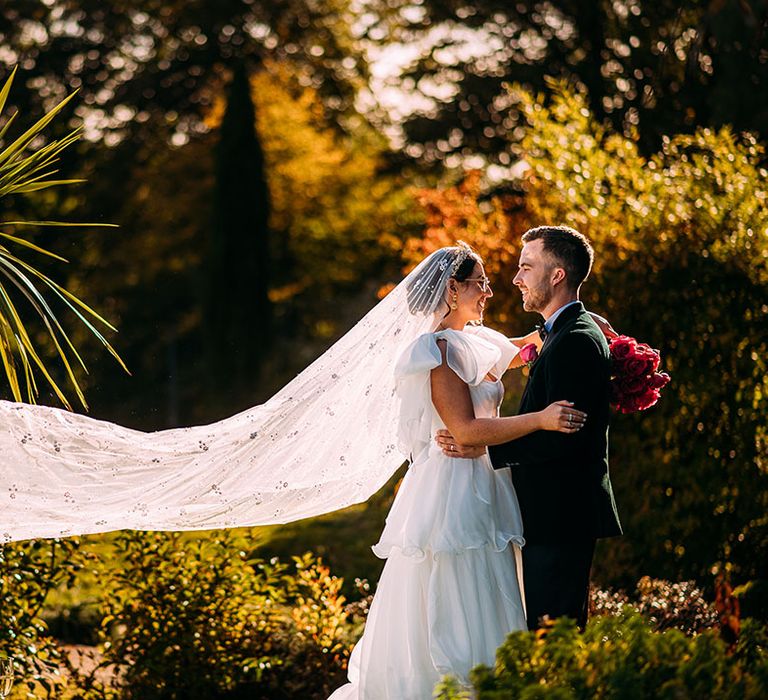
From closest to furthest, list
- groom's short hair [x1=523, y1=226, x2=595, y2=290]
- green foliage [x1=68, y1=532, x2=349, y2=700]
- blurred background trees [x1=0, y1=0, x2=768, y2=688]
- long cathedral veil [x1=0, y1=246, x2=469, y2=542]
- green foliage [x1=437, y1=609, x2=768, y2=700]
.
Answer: green foliage [x1=437, y1=609, x2=768, y2=700] < groom's short hair [x1=523, y1=226, x2=595, y2=290] < long cathedral veil [x1=0, y1=246, x2=469, y2=542] < green foliage [x1=68, y1=532, x2=349, y2=700] < blurred background trees [x1=0, y1=0, x2=768, y2=688]

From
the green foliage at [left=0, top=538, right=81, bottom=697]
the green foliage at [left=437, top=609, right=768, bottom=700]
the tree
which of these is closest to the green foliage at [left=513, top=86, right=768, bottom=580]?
the green foliage at [left=0, top=538, right=81, bottom=697]

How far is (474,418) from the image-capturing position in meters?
4.37

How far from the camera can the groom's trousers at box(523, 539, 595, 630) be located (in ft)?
14.0

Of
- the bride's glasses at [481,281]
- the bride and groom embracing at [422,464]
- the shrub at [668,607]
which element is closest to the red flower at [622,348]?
the bride and groom embracing at [422,464]

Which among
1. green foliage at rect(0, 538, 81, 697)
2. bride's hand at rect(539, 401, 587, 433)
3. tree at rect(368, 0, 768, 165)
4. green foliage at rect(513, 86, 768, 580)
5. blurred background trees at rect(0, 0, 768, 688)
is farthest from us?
tree at rect(368, 0, 768, 165)

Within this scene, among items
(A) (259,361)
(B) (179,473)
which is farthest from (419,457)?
(A) (259,361)

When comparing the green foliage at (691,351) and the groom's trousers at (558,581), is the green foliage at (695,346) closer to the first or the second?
the green foliage at (691,351)

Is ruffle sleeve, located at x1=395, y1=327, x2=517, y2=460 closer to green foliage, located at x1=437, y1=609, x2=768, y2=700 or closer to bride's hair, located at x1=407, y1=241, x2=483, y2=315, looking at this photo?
bride's hair, located at x1=407, y1=241, x2=483, y2=315

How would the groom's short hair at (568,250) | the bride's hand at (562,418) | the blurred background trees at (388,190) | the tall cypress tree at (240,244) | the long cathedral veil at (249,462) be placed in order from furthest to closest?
1. the tall cypress tree at (240,244)
2. the blurred background trees at (388,190)
3. the long cathedral veil at (249,462)
4. the groom's short hair at (568,250)
5. the bride's hand at (562,418)

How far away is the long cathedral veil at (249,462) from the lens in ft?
16.3

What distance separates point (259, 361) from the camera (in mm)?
24031

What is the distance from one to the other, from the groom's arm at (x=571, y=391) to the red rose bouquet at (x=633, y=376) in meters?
0.41

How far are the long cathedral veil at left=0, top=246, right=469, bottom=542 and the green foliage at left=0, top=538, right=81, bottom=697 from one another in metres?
0.70

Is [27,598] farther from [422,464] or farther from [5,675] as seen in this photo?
[422,464]
